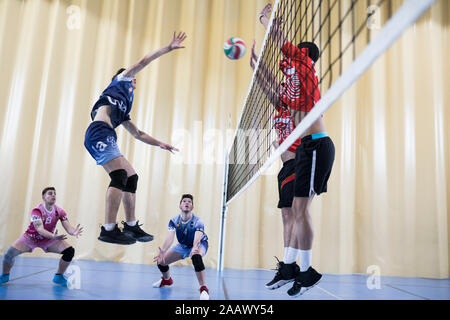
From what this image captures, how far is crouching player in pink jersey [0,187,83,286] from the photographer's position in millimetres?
3471

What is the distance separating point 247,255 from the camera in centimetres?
518

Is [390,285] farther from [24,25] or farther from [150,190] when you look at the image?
[24,25]

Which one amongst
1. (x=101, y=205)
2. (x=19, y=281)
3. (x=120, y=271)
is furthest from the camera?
(x=101, y=205)

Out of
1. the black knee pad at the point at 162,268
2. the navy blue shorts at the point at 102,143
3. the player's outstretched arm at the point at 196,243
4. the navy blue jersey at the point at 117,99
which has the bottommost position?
the black knee pad at the point at 162,268

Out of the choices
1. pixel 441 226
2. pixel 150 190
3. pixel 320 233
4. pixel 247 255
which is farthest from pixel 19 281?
pixel 441 226

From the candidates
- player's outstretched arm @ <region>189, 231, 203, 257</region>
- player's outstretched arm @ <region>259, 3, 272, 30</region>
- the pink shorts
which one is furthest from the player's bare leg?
player's outstretched arm @ <region>259, 3, 272, 30</region>

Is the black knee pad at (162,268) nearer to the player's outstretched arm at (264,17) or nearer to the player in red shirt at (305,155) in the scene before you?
the player in red shirt at (305,155)

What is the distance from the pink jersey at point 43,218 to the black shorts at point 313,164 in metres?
2.76

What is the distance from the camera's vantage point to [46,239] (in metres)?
3.67

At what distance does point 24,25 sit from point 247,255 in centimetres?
480

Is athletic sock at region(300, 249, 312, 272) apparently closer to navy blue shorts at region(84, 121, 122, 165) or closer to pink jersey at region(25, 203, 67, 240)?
navy blue shorts at region(84, 121, 122, 165)

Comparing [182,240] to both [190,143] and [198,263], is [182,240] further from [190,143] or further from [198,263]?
[190,143]

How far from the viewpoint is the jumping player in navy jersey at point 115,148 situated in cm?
311

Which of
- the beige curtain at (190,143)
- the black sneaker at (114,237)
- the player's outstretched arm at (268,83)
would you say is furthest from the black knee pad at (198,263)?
the beige curtain at (190,143)
